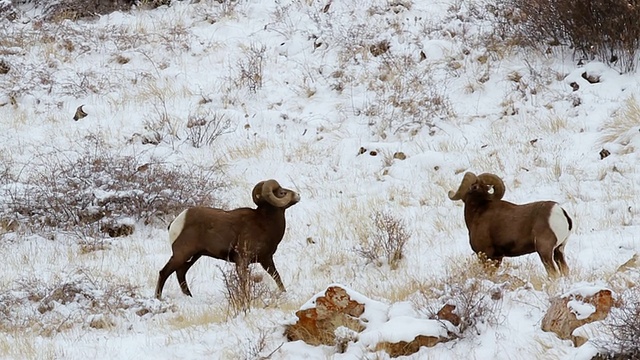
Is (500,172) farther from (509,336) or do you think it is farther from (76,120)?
(76,120)

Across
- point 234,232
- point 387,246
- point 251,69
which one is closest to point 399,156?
point 387,246

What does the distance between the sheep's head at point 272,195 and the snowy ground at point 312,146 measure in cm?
79

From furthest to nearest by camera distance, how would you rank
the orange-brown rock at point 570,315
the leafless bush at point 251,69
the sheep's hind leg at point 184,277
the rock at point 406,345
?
the leafless bush at point 251,69, the sheep's hind leg at point 184,277, the rock at point 406,345, the orange-brown rock at point 570,315

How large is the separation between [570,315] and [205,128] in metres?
9.13

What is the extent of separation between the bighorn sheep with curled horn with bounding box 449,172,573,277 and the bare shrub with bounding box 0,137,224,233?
4.38 m

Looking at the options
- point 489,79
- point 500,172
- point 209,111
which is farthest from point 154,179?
point 489,79

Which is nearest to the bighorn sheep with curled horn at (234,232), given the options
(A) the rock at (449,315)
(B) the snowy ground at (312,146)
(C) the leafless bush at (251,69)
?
(B) the snowy ground at (312,146)

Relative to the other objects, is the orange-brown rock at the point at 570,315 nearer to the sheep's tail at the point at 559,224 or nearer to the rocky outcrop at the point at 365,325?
the rocky outcrop at the point at 365,325

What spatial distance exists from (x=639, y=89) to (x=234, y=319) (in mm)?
8550

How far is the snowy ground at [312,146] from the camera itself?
23.0ft

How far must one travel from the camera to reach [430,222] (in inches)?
411

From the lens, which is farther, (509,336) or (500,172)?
(500,172)

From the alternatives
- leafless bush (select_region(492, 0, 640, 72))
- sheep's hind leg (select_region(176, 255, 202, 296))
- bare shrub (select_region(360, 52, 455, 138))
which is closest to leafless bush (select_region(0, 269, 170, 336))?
sheep's hind leg (select_region(176, 255, 202, 296))

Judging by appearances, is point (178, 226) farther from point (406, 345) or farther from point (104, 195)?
point (104, 195)
